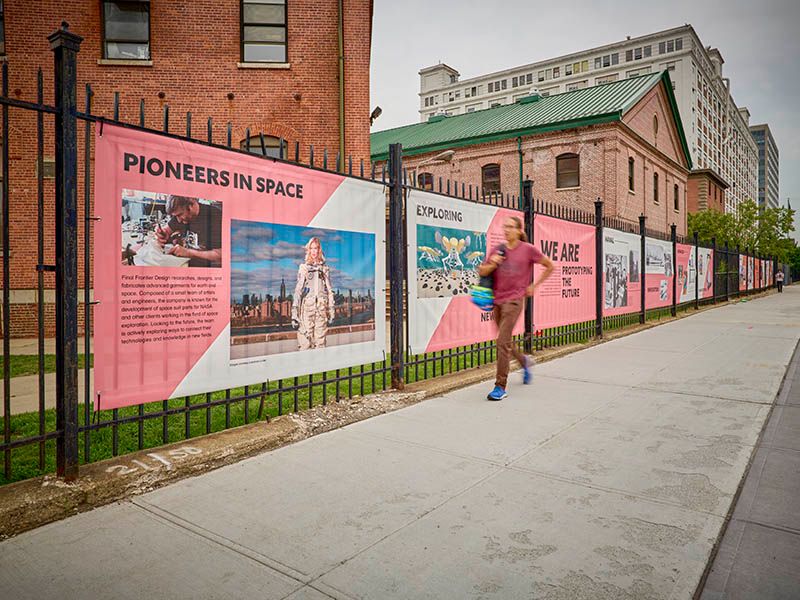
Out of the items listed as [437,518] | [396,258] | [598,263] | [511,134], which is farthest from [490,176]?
[437,518]

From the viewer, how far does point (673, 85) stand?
69750mm

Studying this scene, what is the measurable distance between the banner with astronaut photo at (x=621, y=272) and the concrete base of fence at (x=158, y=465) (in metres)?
7.58

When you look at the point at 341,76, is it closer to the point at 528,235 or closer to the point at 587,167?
the point at 528,235

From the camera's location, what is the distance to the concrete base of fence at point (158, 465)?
3.18 meters

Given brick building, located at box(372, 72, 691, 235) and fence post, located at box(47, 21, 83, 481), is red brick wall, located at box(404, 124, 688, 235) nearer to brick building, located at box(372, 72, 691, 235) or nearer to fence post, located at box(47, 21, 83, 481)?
brick building, located at box(372, 72, 691, 235)

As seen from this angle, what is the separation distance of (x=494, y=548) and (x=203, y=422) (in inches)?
135

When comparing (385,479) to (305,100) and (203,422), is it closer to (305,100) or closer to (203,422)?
(203,422)

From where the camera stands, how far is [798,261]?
91.6 meters

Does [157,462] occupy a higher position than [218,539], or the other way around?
[157,462]

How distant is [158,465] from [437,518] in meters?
1.97

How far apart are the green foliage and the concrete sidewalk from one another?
149 feet

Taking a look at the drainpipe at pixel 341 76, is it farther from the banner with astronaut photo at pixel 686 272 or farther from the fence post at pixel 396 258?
the banner with astronaut photo at pixel 686 272

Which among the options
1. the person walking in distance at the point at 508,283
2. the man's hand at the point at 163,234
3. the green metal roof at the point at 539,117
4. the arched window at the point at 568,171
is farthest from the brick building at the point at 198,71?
the arched window at the point at 568,171

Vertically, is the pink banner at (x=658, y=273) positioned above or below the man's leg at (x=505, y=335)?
above
